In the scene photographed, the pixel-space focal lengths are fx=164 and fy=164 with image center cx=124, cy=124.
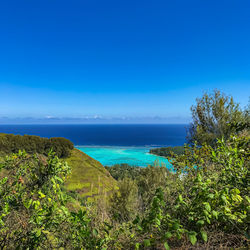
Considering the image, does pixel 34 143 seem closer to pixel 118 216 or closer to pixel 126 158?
pixel 118 216

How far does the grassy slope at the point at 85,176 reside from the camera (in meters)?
22.3

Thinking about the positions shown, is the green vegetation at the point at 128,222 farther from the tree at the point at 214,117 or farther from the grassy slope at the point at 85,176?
the grassy slope at the point at 85,176

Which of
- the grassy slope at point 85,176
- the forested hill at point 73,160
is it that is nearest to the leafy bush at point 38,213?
the grassy slope at point 85,176

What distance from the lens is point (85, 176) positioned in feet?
87.9

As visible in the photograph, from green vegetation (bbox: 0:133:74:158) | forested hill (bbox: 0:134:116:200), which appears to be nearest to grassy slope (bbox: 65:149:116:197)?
forested hill (bbox: 0:134:116:200)

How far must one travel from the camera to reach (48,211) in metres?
2.06

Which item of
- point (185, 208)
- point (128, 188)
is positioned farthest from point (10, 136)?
point (185, 208)

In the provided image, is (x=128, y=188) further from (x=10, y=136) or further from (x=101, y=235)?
(x=10, y=136)

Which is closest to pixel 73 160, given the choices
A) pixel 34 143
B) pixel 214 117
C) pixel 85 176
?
pixel 85 176

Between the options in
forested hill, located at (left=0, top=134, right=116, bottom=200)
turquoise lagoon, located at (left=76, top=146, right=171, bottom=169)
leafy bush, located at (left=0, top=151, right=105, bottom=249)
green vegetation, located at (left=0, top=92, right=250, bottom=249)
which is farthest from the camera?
turquoise lagoon, located at (left=76, top=146, right=171, bottom=169)

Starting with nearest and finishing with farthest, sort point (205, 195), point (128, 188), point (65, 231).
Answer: point (205, 195), point (65, 231), point (128, 188)

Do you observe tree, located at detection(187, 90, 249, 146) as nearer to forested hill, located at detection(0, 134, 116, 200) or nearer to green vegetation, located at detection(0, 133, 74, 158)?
forested hill, located at detection(0, 134, 116, 200)

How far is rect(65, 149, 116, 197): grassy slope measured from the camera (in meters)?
22.3

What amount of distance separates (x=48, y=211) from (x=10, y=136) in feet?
100
